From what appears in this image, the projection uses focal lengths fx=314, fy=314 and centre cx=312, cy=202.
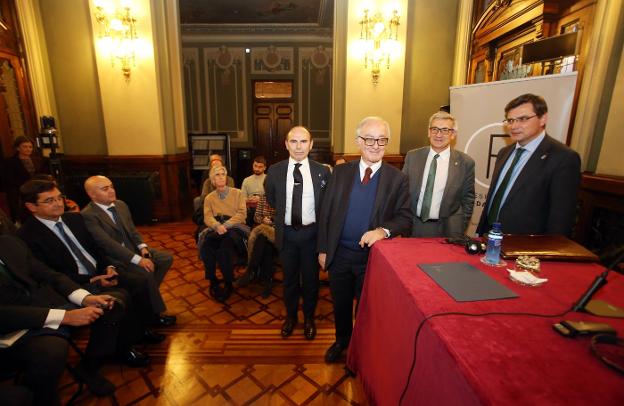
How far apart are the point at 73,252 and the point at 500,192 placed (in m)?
2.89

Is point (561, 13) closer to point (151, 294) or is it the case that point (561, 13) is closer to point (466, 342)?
point (466, 342)

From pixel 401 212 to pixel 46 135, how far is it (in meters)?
5.45

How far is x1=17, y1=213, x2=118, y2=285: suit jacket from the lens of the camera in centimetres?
195

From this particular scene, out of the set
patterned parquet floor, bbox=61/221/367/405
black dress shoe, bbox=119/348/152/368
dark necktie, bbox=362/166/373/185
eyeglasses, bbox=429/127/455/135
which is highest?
eyeglasses, bbox=429/127/455/135

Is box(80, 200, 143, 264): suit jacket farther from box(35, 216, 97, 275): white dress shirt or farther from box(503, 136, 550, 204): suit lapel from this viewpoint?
box(503, 136, 550, 204): suit lapel

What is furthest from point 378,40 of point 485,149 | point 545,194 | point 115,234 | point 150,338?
point 150,338

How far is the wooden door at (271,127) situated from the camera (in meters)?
9.48

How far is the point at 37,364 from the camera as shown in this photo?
153 cm

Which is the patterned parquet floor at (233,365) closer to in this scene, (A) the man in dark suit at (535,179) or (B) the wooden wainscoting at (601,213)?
(A) the man in dark suit at (535,179)

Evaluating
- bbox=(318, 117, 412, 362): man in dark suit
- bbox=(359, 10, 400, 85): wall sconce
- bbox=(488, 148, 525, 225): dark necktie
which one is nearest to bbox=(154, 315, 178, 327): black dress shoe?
bbox=(318, 117, 412, 362): man in dark suit

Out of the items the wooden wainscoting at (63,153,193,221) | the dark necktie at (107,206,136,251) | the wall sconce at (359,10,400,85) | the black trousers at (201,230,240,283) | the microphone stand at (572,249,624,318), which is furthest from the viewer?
the wooden wainscoting at (63,153,193,221)

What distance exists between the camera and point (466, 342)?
87 centimetres

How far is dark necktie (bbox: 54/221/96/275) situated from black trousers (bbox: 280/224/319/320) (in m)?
1.34

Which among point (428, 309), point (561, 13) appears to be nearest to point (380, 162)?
point (428, 309)
